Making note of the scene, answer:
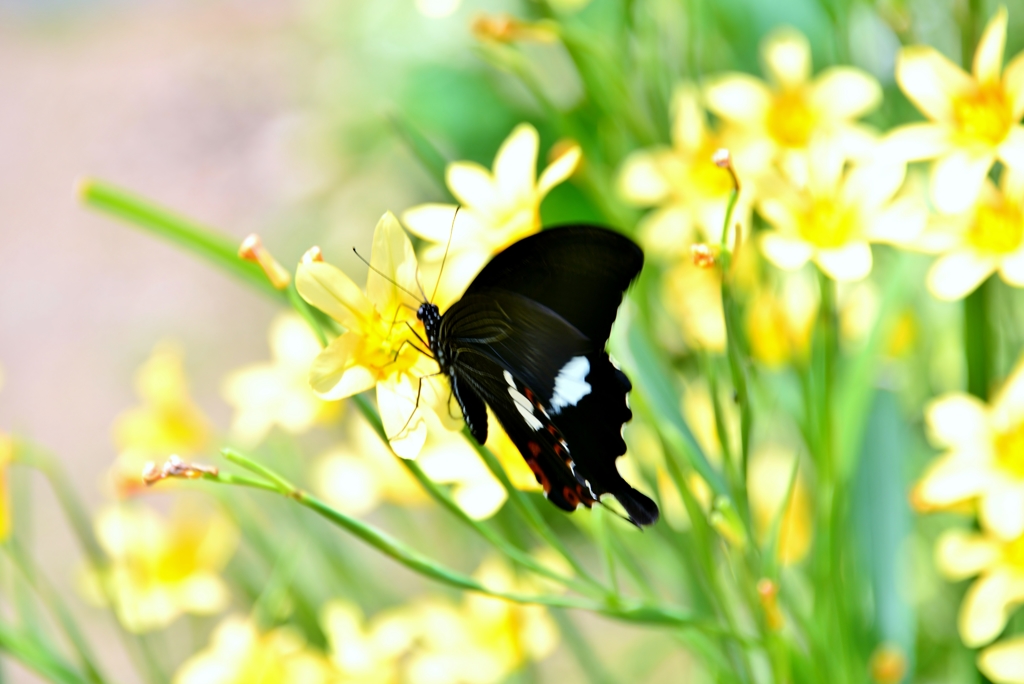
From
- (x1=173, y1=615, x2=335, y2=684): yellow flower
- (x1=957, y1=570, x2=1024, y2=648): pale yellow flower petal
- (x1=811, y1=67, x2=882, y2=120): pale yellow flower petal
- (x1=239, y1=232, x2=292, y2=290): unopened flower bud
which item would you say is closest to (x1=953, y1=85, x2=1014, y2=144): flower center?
(x1=811, y1=67, x2=882, y2=120): pale yellow flower petal

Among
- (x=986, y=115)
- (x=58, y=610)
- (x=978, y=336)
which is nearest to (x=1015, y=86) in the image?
(x=986, y=115)

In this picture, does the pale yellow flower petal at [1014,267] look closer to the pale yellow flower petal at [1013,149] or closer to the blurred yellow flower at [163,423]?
the pale yellow flower petal at [1013,149]

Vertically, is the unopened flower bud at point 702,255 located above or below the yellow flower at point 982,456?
above

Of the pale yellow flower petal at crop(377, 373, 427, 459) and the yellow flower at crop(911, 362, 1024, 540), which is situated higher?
the pale yellow flower petal at crop(377, 373, 427, 459)

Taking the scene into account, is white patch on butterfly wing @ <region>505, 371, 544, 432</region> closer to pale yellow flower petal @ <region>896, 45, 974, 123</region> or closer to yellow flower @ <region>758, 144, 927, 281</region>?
yellow flower @ <region>758, 144, 927, 281</region>

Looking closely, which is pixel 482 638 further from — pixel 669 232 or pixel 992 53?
pixel 992 53

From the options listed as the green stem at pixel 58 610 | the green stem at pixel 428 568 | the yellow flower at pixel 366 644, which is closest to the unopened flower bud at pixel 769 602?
the green stem at pixel 428 568
